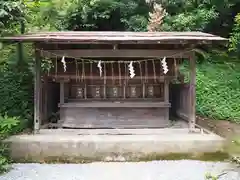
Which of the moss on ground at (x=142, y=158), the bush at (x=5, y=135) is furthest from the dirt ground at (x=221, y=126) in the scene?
the bush at (x=5, y=135)

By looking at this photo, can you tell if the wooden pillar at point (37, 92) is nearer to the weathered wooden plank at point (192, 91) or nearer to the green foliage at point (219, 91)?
the weathered wooden plank at point (192, 91)

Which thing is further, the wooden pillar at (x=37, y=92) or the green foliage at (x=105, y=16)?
the green foliage at (x=105, y=16)

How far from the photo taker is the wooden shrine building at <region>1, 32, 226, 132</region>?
26.2 feet

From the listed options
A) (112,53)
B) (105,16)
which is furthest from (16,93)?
(105,16)

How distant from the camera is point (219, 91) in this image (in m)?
11.7

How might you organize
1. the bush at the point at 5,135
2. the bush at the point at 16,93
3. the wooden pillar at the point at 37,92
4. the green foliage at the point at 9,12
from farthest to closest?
the bush at the point at 16,93 < the wooden pillar at the point at 37,92 < the green foliage at the point at 9,12 < the bush at the point at 5,135

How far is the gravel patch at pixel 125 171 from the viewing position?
609cm

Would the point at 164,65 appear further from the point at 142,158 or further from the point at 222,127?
the point at 222,127

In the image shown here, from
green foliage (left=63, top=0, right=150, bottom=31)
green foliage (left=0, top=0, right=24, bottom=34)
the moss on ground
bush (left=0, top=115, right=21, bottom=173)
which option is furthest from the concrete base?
green foliage (left=63, top=0, right=150, bottom=31)

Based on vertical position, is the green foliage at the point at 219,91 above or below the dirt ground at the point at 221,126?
above

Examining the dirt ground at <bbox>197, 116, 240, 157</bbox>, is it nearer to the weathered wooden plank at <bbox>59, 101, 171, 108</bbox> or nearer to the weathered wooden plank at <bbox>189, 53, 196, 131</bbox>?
the weathered wooden plank at <bbox>189, 53, 196, 131</bbox>

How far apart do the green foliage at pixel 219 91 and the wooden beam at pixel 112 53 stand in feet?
12.1

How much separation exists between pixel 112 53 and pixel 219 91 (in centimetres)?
528

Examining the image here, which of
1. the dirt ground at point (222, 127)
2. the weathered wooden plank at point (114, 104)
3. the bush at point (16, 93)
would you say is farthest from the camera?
the dirt ground at point (222, 127)
